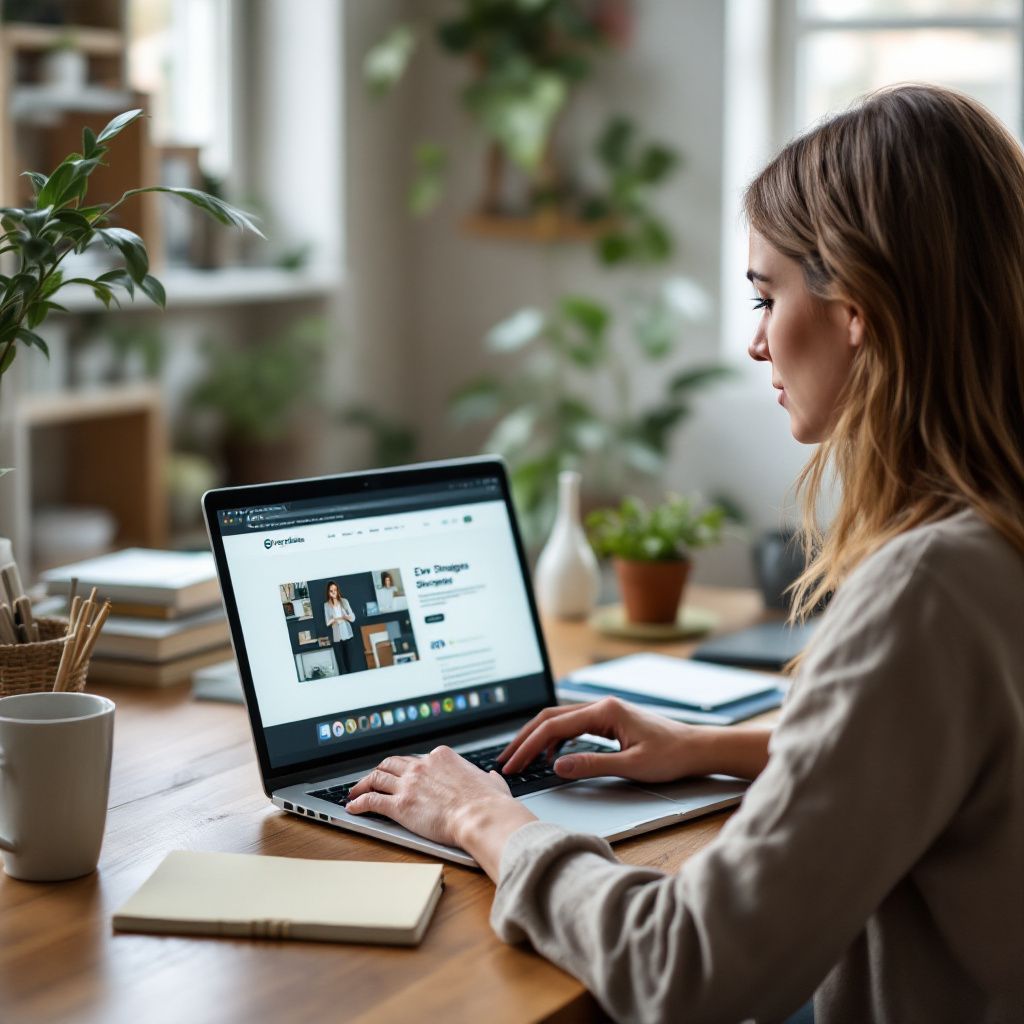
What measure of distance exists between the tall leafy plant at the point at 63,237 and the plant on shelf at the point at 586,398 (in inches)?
Result: 100

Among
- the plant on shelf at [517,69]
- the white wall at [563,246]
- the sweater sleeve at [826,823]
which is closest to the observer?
the sweater sleeve at [826,823]

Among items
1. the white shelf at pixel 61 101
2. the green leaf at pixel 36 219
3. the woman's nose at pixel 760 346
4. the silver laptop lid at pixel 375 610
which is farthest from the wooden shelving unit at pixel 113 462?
the woman's nose at pixel 760 346

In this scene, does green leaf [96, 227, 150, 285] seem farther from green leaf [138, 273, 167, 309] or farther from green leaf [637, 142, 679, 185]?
green leaf [637, 142, 679, 185]

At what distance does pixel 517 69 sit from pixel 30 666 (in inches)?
118

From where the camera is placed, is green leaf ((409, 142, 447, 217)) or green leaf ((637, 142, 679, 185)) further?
green leaf ((409, 142, 447, 217))

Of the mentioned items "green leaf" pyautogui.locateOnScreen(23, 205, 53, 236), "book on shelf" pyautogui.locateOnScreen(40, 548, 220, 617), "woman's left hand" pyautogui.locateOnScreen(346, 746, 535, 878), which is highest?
"green leaf" pyautogui.locateOnScreen(23, 205, 53, 236)

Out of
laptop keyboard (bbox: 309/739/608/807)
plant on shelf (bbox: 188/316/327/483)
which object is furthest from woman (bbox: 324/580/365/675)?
plant on shelf (bbox: 188/316/327/483)

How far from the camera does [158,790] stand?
52.6 inches

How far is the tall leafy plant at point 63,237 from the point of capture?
1.13 meters

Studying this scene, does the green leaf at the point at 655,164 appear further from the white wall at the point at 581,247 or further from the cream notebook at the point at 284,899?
the cream notebook at the point at 284,899

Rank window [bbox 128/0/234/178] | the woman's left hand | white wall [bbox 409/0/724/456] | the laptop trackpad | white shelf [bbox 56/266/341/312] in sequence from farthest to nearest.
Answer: white wall [bbox 409/0/724/456]
window [bbox 128/0/234/178]
white shelf [bbox 56/266/341/312]
the laptop trackpad
the woman's left hand

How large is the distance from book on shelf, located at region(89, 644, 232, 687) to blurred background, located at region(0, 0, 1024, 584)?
189 cm

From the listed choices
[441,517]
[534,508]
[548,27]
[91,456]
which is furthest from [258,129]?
[441,517]

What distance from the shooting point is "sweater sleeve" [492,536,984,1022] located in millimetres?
889
